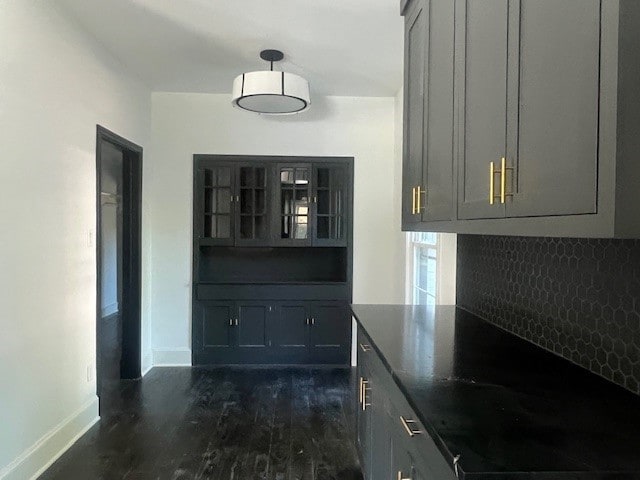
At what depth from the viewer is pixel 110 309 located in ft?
12.6

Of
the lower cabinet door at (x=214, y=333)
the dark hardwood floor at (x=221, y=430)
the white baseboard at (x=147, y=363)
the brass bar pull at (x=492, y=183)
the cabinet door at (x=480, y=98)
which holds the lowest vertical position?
the dark hardwood floor at (x=221, y=430)

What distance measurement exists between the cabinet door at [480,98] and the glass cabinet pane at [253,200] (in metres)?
3.09

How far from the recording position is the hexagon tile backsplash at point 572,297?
1295 millimetres

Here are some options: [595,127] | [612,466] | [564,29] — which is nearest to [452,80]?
[564,29]

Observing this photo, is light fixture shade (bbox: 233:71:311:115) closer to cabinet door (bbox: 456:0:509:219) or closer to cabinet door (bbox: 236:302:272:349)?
cabinet door (bbox: 456:0:509:219)

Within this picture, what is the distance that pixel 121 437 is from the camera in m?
3.00

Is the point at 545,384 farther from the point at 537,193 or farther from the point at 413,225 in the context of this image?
the point at 413,225

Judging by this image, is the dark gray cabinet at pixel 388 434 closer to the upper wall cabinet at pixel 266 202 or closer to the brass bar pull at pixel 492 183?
the brass bar pull at pixel 492 183

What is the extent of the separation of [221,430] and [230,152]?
2652 mm

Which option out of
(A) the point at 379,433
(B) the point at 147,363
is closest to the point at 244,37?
(A) the point at 379,433

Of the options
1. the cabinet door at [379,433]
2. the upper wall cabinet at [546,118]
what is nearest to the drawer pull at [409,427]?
the cabinet door at [379,433]

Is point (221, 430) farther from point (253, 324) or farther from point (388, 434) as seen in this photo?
point (388, 434)

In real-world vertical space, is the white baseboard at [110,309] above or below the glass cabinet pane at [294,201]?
below

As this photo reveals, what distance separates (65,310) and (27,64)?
1470 mm
